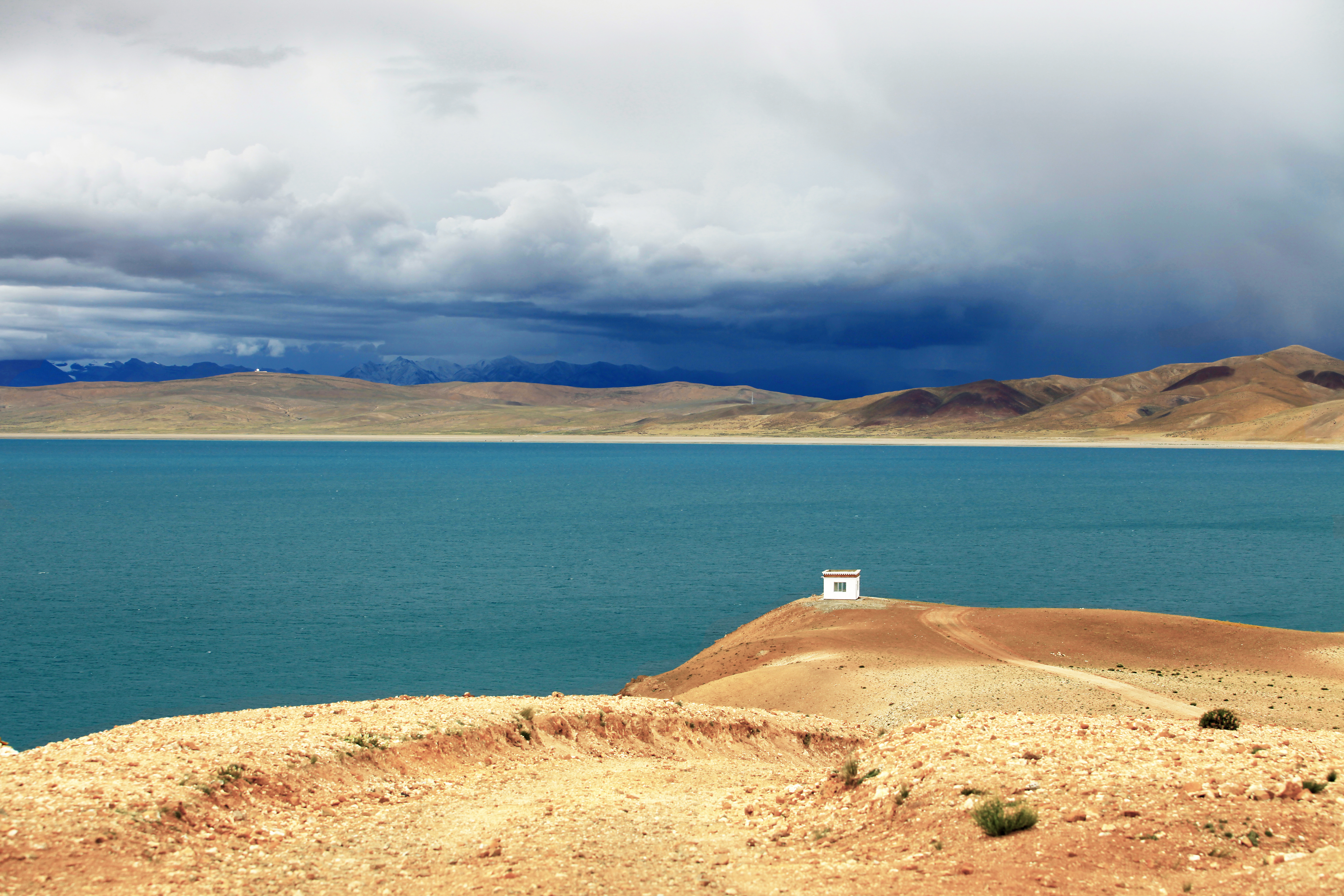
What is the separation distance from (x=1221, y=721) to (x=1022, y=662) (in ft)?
37.8

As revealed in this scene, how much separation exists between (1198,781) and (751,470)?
15283cm

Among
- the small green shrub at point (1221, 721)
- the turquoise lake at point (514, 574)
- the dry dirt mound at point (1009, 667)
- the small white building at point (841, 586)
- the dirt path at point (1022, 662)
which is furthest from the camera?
the small white building at point (841, 586)

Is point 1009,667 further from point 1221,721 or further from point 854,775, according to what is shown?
point 854,775

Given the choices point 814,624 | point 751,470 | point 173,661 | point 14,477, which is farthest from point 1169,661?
point 14,477

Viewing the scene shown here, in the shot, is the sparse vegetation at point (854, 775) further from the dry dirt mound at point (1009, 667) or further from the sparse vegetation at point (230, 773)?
the dry dirt mound at point (1009, 667)

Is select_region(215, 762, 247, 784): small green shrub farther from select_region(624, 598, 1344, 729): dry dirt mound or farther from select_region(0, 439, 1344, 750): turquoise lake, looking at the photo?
select_region(0, 439, 1344, 750): turquoise lake

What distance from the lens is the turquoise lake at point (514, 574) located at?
33.3 meters

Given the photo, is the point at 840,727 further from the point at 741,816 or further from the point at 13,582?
the point at 13,582

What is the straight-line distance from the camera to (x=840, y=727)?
20.8 meters

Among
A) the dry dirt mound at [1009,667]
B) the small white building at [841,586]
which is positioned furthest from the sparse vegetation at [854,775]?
the small white building at [841,586]

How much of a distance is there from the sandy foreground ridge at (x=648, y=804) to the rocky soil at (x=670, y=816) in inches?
1.5

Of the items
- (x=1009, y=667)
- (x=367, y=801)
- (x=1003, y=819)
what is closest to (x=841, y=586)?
(x=1009, y=667)

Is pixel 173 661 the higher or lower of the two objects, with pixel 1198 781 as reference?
lower

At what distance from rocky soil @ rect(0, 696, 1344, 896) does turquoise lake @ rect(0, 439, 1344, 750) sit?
1613cm
